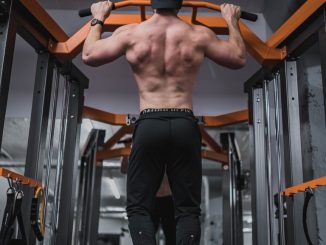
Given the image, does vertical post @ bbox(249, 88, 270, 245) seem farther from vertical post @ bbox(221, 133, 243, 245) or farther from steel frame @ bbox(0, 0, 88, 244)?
steel frame @ bbox(0, 0, 88, 244)

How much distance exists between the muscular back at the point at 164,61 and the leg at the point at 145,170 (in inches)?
5.0

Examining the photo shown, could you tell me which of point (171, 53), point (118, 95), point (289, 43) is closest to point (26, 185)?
point (171, 53)

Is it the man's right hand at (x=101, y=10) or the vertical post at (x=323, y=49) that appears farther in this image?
the man's right hand at (x=101, y=10)

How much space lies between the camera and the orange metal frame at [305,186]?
6.13ft

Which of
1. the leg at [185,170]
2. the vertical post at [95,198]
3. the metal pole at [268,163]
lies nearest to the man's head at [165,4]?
the leg at [185,170]

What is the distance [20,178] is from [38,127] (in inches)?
18.2

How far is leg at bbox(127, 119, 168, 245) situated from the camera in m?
1.68

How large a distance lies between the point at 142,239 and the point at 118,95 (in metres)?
2.65

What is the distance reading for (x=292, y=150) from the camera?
240 centimetres

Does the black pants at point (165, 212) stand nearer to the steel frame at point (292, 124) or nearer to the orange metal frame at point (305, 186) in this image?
the steel frame at point (292, 124)

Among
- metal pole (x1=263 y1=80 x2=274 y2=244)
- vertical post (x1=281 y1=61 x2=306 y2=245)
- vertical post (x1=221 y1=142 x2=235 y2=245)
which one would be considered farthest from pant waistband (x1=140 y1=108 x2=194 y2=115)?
vertical post (x1=221 y1=142 x2=235 y2=245)

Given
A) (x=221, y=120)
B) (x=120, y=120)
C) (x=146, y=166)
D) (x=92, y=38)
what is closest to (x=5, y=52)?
(x=92, y=38)

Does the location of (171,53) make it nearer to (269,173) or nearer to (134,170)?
(134,170)

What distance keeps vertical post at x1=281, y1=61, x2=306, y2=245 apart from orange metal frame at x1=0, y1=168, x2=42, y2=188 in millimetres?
1377
